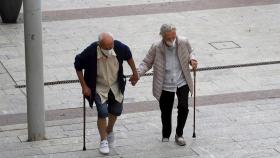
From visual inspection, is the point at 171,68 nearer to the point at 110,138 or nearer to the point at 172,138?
the point at 172,138

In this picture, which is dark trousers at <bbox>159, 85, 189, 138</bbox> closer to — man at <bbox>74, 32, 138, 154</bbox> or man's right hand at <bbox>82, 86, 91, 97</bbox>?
man at <bbox>74, 32, 138, 154</bbox>

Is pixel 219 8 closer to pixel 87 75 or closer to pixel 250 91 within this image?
pixel 250 91

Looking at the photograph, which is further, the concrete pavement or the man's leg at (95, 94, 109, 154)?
the concrete pavement

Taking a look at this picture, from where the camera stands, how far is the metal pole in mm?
10844

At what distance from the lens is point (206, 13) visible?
1797cm

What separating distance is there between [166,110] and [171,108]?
2.9 inches

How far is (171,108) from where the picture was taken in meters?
10.9

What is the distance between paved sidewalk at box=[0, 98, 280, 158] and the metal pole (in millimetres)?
233

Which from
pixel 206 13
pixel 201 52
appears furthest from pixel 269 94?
pixel 206 13

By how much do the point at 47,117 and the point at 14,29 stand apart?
16.9 ft

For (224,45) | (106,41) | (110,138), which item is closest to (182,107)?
(110,138)

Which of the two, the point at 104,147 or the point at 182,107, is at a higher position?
the point at 182,107

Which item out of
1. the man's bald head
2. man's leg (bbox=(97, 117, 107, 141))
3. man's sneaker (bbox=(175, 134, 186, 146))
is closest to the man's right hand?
man's leg (bbox=(97, 117, 107, 141))

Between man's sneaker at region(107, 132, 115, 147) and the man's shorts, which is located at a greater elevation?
the man's shorts
